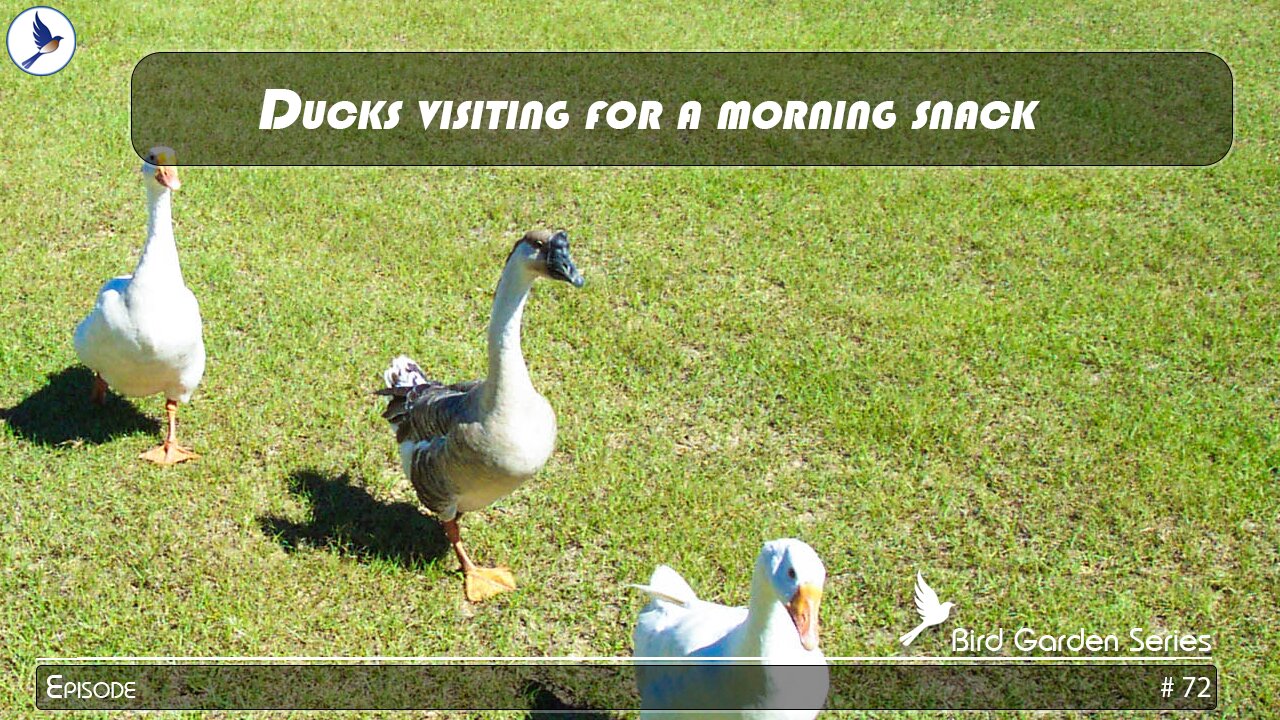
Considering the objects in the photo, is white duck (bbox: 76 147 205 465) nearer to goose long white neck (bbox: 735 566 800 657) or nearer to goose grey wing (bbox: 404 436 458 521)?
goose grey wing (bbox: 404 436 458 521)

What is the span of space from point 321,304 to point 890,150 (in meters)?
5.38

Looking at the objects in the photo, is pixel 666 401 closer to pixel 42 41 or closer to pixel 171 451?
pixel 171 451

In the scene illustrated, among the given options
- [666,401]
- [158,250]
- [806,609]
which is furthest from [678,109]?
[806,609]

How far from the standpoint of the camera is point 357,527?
555cm

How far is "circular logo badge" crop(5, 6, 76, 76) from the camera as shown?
A: 10.9 metres

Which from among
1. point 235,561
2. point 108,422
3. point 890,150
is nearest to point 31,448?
point 108,422

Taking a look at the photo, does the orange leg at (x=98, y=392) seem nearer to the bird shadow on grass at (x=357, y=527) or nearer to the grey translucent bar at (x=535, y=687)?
the bird shadow on grass at (x=357, y=527)

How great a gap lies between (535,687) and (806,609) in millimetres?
1871

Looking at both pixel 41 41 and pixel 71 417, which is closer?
pixel 71 417

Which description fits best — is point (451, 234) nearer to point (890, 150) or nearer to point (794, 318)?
point (794, 318)

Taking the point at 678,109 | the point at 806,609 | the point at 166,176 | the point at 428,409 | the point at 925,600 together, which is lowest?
the point at 806,609

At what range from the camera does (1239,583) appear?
5484 millimetres

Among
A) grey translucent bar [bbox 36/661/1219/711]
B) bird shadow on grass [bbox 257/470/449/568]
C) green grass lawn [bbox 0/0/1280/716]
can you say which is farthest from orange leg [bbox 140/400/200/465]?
grey translucent bar [bbox 36/661/1219/711]

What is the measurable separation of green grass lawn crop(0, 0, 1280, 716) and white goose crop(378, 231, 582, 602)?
1.67 ft
